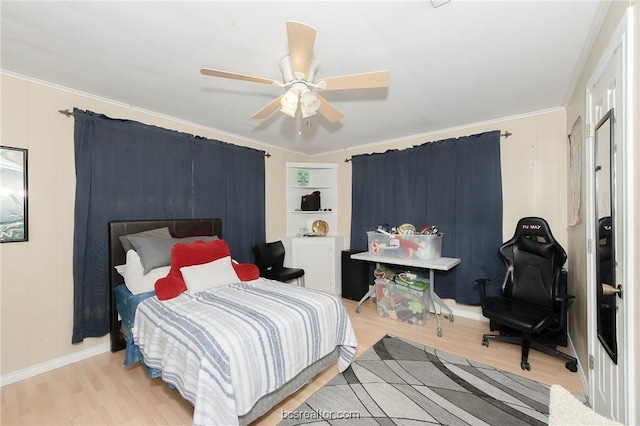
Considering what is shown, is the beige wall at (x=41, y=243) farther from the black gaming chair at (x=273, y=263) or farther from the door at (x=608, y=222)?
the door at (x=608, y=222)

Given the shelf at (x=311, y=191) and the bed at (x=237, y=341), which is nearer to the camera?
the bed at (x=237, y=341)

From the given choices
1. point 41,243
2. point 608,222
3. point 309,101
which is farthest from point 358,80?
point 41,243

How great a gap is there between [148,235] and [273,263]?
1.71 m

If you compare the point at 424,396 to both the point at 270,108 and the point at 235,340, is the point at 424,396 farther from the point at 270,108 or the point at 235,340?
the point at 270,108

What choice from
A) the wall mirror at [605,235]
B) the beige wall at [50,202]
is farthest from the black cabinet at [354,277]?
the wall mirror at [605,235]

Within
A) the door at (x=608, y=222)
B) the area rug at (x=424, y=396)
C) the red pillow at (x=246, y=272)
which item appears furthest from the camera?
the red pillow at (x=246, y=272)

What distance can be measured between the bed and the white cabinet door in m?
1.74

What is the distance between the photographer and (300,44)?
1480mm

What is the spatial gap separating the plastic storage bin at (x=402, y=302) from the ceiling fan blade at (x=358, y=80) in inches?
97.2

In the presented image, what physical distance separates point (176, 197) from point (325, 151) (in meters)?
2.60

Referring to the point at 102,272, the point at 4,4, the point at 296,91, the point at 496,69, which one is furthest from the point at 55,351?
the point at 496,69

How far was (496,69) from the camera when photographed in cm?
212

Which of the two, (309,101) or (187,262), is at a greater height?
(309,101)

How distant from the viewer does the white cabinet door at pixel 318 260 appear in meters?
4.25
